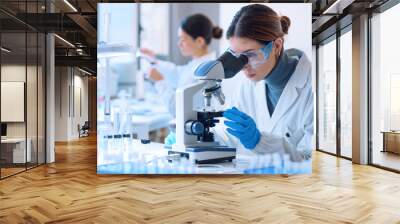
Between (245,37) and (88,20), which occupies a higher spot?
(88,20)

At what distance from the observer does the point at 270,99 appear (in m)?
5.63

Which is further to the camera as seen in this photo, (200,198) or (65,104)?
(65,104)

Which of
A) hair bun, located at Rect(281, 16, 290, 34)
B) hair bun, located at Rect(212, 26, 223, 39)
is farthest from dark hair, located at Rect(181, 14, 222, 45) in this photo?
hair bun, located at Rect(281, 16, 290, 34)

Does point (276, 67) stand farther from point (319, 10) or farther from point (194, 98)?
point (319, 10)

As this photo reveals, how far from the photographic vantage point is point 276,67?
564cm

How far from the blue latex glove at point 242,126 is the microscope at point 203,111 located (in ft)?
0.54

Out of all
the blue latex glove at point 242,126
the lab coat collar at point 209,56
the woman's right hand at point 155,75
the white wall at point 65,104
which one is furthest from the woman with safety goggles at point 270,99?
the white wall at point 65,104

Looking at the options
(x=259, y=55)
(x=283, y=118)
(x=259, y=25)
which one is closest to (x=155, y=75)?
(x=259, y=55)

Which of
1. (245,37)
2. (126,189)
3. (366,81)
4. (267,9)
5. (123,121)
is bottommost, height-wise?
(126,189)

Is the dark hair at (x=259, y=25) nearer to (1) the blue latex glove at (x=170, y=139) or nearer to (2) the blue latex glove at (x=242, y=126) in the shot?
(2) the blue latex glove at (x=242, y=126)

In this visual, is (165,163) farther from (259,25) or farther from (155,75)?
(259,25)

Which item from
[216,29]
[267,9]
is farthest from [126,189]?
[267,9]

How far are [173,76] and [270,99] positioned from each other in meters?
1.43

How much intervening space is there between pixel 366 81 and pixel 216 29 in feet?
11.5
